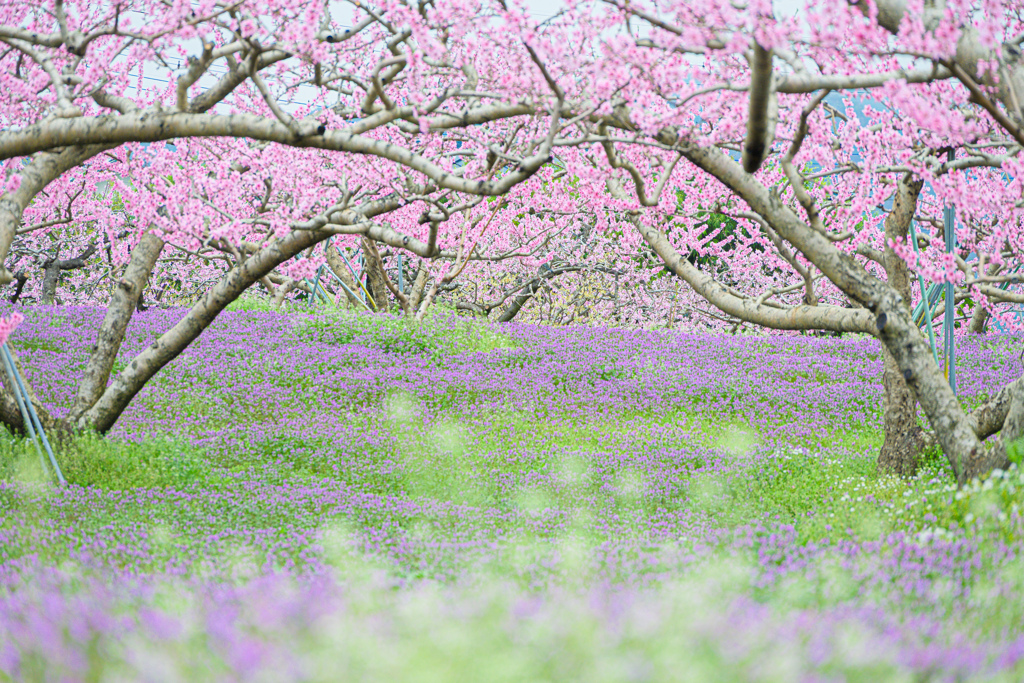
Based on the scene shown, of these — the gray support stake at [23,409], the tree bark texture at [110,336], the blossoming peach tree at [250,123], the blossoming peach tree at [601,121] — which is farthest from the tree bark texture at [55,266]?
the gray support stake at [23,409]

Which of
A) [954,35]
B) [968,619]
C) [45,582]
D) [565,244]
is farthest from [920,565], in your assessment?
[565,244]

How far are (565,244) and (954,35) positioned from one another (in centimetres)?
1711

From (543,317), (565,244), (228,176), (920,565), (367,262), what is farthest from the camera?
(543,317)

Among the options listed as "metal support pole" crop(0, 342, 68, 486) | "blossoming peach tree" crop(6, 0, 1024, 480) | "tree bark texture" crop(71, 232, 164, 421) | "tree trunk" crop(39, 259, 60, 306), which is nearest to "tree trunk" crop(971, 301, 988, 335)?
"blossoming peach tree" crop(6, 0, 1024, 480)

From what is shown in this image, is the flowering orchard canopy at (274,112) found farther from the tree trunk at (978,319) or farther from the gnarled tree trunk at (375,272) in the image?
the tree trunk at (978,319)

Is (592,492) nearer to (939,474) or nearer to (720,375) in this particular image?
(939,474)

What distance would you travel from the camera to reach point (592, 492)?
7.43m

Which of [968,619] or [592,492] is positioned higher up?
[968,619]

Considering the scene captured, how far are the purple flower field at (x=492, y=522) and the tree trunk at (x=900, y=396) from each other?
30 centimetres

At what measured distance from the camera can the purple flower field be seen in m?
2.46

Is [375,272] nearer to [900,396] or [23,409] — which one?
[23,409]

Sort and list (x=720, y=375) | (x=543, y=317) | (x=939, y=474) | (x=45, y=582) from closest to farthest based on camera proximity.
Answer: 1. (x=45, y=582)
2. (x=939, y=474)
3. (x=720, y=375)
4. (x=543, y=317)

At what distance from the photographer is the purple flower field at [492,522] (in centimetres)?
246

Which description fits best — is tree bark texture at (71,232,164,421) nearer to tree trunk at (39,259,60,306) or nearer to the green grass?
the green grass
